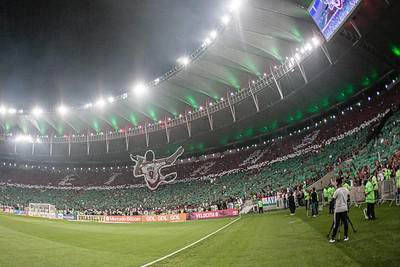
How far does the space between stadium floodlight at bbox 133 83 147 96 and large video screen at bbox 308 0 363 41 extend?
28.7m

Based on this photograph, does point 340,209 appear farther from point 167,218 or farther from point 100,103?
point 100,103

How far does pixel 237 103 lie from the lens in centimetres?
3991

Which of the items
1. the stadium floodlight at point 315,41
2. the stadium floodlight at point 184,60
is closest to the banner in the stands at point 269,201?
the stadium floodlight at point 315,41

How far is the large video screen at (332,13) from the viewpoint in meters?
17.5

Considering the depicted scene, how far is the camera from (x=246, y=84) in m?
38.9

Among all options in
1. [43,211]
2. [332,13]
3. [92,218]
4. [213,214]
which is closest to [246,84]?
[332,13]

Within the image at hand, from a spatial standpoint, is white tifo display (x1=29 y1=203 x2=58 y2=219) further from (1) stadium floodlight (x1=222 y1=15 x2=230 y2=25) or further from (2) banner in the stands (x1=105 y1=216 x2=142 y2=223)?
(1) stadium floodlight (x1=222 y1=15 x2=230 y2=25)

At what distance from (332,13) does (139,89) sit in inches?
1245

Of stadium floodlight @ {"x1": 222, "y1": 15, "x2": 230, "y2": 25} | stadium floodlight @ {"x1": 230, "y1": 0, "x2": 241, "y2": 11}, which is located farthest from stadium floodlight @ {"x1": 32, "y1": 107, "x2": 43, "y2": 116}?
stadium floodlight @ {"x1": 230, "y1": 0, "x2": 241, "y2": 11}

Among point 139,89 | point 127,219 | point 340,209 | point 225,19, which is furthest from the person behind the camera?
point 139,89

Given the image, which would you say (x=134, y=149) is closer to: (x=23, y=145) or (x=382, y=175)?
(x=23, y=145)

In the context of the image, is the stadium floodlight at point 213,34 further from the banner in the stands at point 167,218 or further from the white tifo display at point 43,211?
the white tifo display at point 43,211

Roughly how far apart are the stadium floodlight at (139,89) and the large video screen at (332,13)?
2872 centimetres

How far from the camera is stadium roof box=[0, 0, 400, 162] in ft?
88.0
